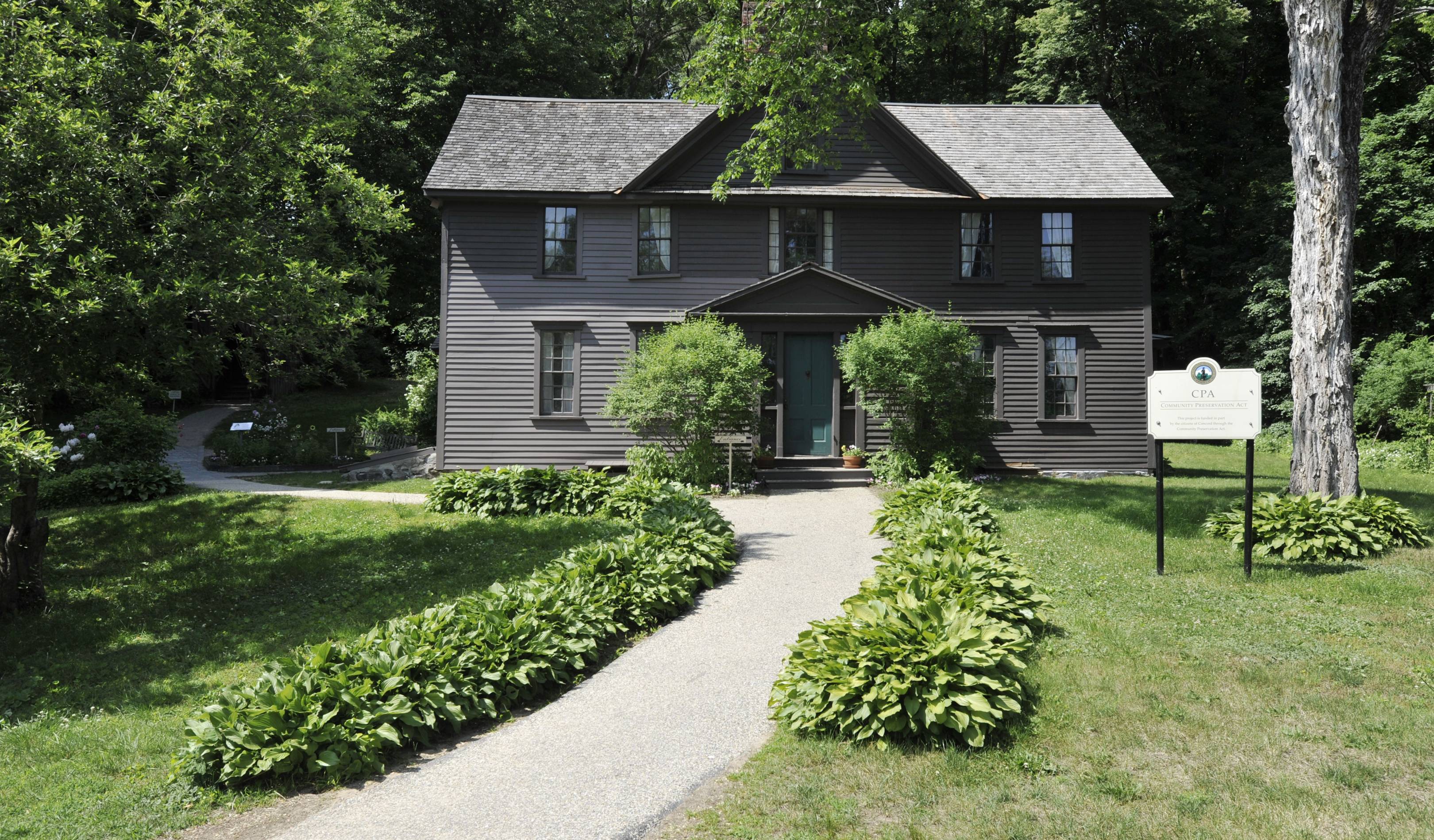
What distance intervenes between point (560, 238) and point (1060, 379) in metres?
10.7

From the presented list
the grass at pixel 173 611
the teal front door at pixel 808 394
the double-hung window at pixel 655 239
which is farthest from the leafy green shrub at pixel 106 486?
the teal front door at pixel 808 394

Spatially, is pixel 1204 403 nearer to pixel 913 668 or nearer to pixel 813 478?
pixel 913 668

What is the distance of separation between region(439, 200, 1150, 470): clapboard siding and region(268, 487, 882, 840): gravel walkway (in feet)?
34.0

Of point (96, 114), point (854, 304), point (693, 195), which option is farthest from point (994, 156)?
point (96, 114)

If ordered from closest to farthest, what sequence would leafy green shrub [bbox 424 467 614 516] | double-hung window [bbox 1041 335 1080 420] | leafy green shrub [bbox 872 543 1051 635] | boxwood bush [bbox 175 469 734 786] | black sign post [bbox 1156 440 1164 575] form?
boxwood bush [bbox 175 469 734 786] → leafy green shrub [bbox 872 543 1051 635] → black sign post [bbox 1156 440 1164 575] → leafy green shrub [bbox 424 467 614 516] → double-hung window [bbox 1041 335 1080 420]

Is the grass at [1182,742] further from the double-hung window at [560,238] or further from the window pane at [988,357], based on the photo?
the double-hung window at [560,238]

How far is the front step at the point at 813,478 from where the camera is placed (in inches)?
680

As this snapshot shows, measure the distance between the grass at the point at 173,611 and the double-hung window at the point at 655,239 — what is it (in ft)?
23.8

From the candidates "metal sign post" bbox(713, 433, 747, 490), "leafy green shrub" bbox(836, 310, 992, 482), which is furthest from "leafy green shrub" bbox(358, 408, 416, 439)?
"leafy green shrub" bbox(836, 310, 992, 482)

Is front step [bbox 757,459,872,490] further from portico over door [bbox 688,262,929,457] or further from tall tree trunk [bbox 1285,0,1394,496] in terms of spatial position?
tall tree trunk [bbox 1285,0,1394,496]

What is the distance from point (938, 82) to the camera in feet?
111

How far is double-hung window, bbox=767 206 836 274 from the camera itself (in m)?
19.0

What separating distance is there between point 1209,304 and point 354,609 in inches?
1152

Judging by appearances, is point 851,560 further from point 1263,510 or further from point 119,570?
point 119,570
